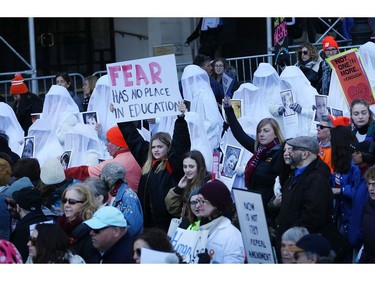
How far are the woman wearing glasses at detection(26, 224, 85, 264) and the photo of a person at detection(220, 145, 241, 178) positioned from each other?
328cm

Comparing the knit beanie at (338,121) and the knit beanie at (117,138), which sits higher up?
the knit beanie at (338,121)

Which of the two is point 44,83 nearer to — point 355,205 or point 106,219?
point 355,205

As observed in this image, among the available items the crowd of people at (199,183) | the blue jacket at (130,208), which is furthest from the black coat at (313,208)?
the blue jacket at (130,208)

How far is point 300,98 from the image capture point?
1330cm

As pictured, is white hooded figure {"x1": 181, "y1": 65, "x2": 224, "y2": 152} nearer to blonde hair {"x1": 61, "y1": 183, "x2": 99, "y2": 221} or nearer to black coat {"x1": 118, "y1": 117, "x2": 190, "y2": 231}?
black coat {"x1": 118, "y1": 117, "x2": 190, "y2": 231}

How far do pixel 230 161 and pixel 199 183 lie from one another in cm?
140

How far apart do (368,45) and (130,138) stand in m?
3.67

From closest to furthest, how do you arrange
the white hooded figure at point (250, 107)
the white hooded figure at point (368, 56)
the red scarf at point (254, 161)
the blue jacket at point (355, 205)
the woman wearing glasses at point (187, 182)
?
the blue jacket at point (355, 205), the woman wearing glasses at point (187, 182), the red scarf at point (254, 161), the white hooded figure at point (250, 107), the white hooded figure at point (368, 56)

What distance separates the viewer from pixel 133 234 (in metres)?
9.57

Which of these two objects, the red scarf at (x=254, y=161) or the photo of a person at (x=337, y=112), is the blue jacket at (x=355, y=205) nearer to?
the red scarf at (x=254, y=161)

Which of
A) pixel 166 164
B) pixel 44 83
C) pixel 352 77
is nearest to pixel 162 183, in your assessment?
pixel 166 164

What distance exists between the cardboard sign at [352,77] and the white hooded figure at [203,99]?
4.90 ft

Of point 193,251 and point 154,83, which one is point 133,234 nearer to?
point 193,251

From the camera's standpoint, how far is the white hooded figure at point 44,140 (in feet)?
42.8
